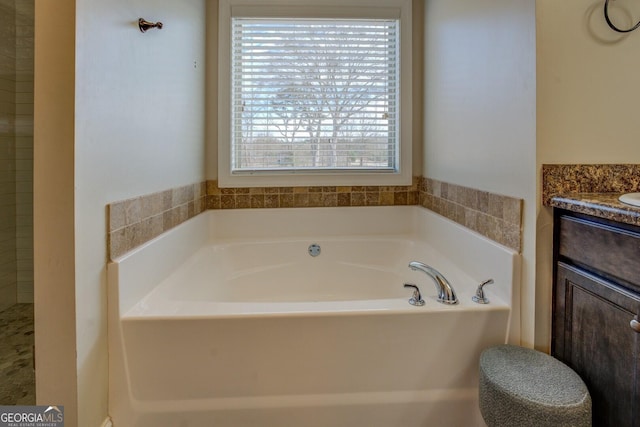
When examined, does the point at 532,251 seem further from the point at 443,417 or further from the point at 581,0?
the point at 581,0

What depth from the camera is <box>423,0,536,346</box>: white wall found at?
3.86ft

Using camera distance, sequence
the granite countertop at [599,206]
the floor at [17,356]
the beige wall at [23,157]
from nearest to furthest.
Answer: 1. the granite countertop at [599,206]
2. the floor at [17,356]
3. the beige wall at [23,157]

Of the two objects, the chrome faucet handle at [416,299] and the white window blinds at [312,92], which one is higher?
the white window blinds at [312,92]

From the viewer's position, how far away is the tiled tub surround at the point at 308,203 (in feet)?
4.05

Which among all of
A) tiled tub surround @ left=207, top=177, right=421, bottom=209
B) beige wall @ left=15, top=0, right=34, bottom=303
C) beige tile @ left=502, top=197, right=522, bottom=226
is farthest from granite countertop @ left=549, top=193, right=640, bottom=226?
beige wall @ left=15, top=0, right=34, bottom=303

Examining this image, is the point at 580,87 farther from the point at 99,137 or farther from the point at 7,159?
the point at 7,159

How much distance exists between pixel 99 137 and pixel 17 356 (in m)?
1.04

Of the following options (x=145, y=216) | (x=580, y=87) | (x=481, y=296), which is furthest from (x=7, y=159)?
(x=580, y=87)

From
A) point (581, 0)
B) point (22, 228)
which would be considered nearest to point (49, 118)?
point (22, 228)

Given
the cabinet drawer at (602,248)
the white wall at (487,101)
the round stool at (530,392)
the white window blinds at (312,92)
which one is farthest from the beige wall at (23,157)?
the cabinet drawer at (602,248)

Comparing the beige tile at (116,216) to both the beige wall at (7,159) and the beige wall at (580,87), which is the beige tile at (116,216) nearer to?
the beige wall at (7,159)

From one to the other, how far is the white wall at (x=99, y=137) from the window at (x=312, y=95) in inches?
29.8

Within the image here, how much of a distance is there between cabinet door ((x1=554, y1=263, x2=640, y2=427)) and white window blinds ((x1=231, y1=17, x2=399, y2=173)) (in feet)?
4.81

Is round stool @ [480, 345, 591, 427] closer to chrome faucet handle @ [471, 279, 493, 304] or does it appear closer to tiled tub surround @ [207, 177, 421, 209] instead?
chrome faucet handle @ [471, 279, 493, 304]
